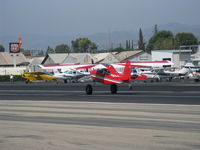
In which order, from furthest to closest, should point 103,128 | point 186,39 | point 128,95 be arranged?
point 186,39 < point 128,95 < point 103,128

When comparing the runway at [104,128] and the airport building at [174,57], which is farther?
the airport building at [174,57]

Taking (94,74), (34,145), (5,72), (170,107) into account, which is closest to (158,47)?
(5,72)

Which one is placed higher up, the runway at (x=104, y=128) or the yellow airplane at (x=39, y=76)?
the runway at (x=104, y=128)

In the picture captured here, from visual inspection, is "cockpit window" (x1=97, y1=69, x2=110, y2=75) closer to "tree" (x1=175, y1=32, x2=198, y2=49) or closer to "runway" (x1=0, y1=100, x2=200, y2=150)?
"runway" (x1=0, y1=100, x2=200, y2=150)

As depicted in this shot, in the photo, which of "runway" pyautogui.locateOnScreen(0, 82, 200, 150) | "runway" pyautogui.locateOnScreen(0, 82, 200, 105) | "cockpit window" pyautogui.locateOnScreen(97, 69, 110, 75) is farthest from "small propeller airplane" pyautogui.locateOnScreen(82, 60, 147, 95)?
"runway" pyautogui.locateOnScreen(0, 82, 200, 150)

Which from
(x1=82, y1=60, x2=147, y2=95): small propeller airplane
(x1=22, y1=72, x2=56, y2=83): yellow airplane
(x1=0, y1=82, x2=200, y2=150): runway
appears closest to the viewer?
(x1=0, y1=82, x2=200, y2=150): runway

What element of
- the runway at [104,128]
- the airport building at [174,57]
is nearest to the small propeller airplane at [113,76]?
the runway at [104,128]

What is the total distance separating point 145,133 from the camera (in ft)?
44.8

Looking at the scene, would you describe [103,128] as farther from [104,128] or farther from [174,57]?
[174,57]

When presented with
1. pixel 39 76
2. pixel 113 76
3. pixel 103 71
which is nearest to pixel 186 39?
pixel 39 76

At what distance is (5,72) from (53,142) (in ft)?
251

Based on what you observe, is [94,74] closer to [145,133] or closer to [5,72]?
[145,133]

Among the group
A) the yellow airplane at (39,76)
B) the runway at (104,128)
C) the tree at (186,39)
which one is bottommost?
the yellow airplane at (39,76)

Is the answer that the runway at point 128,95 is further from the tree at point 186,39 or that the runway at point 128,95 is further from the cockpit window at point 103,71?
the tree at point 186,39
